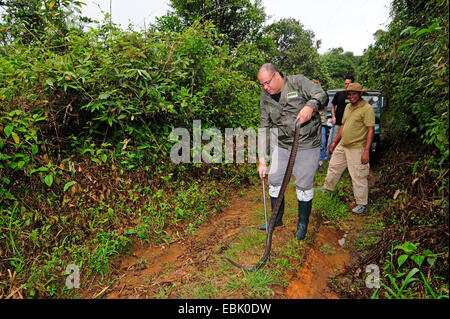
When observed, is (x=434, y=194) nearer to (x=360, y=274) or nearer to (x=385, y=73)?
(x=360, y=274)

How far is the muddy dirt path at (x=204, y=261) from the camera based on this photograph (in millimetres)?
2270

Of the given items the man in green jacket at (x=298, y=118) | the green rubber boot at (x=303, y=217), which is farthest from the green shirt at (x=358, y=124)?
the green rubber boot at (x=303, y=217)

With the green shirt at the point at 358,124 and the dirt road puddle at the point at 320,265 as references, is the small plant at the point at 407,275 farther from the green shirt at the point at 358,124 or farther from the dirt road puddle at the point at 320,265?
the green shirt at the point at 358,124

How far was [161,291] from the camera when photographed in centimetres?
223

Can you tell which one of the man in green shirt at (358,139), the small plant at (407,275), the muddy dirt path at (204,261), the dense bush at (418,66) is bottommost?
the muddy dirt path at (204,261)

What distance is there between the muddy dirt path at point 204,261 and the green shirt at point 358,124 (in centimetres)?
133

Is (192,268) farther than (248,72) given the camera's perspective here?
No

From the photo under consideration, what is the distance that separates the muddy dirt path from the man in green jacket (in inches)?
16.3

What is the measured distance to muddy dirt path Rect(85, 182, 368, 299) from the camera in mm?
2270

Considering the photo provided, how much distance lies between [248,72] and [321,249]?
18.6 feet

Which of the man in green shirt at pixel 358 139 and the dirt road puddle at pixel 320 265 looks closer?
the dirt road puddle at pixel 320 265

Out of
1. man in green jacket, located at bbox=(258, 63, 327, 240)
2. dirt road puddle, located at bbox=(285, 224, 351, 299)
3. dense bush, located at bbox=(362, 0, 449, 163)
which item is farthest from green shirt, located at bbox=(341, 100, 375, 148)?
dirt road puddle, located at bbox=(285, 224, 351, 299)

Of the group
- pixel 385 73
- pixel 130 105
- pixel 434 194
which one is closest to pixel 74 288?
pixel 130 105

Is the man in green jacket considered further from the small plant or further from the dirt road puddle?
the small plant
